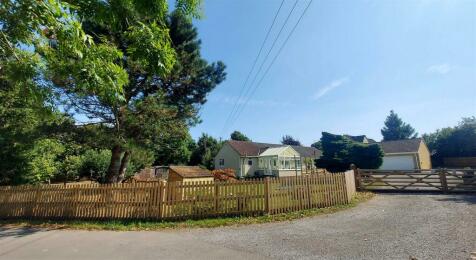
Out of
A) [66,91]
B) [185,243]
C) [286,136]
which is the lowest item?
[185,243]

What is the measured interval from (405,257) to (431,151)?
5279cm

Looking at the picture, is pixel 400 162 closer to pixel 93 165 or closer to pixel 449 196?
pixel 449 196

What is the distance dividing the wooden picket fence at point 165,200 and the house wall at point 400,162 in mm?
31083

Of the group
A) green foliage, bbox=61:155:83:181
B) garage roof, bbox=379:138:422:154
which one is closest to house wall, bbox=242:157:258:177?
garage roof, bbox=379:138:422:154

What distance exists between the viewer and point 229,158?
1593 inches

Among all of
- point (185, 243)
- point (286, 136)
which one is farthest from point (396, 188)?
point (286, 136)

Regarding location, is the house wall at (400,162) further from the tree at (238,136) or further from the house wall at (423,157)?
the tree at (238,136)

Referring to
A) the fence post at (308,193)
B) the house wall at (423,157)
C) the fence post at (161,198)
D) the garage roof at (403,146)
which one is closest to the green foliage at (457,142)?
the house wall at (423,157)

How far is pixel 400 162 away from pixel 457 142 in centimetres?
1211

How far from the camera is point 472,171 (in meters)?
13.4

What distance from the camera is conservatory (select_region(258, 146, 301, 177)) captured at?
36531 mm

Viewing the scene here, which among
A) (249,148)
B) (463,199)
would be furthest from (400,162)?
(463,199)

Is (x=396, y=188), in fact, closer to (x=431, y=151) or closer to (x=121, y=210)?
(x=121, y=210)

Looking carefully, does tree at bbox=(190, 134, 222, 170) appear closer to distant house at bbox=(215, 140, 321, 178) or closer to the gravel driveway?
distant house at bbox=(215, 140, 321, 178)
